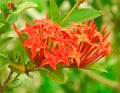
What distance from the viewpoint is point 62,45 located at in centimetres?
113

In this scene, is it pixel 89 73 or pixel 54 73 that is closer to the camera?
pixel 54 73

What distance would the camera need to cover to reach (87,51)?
3.82ft

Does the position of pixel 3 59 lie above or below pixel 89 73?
above

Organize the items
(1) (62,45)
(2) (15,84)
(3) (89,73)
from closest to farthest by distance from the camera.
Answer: (1) (62,45) → (2) (15,84) → (3) (89,73)

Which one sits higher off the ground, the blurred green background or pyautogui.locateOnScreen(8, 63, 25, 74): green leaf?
pyautogui.locateOnScreen(8, 63, 25, 74): green leaf

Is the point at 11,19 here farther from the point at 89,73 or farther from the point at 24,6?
the point at 89,73

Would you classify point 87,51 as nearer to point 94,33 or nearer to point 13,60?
point 94,33

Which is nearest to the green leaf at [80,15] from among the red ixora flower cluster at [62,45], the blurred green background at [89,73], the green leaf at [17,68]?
the red ixora flower cluster at [62,45]

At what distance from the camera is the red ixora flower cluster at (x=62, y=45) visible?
112 cm

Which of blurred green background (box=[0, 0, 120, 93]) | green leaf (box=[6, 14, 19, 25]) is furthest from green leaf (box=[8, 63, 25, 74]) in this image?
blurred green background (box=[0, 0, 120, 93])

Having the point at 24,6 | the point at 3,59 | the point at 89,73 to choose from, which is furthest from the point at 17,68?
the point at 89,73

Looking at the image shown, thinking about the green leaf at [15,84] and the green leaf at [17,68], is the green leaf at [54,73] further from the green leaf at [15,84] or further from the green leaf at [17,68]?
the green leaf at [15,84]

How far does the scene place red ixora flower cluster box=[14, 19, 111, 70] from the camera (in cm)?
112

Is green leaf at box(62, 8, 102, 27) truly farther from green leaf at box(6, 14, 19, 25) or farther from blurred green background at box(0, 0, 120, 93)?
blurred green background at box(0, 0, 120, 93)
